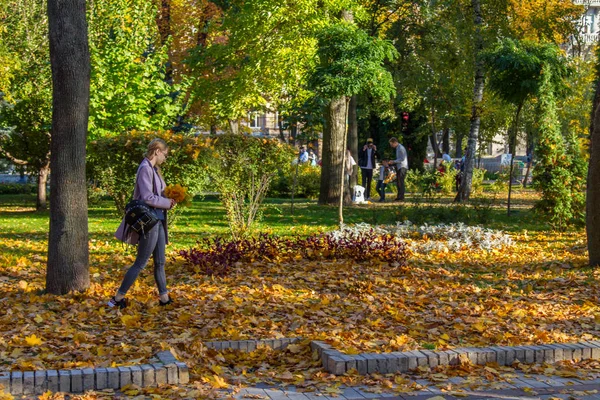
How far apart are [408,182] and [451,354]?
92.7 ft

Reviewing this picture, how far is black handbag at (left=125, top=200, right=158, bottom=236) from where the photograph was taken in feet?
28.0

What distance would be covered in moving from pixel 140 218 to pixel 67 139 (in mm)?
1327

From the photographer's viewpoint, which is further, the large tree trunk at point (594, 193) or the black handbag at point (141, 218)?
the large tree trunk at point (594, 193)

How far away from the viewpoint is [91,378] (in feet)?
19.4

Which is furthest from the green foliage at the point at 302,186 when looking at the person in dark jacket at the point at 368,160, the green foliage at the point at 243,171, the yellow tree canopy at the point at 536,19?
the green foliage at the point at 243,171

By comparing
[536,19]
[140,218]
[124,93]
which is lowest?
[140,218]

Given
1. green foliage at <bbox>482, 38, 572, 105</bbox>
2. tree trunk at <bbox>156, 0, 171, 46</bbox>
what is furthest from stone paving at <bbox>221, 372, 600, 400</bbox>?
tree trunk at <bbox>156, 0, 171, 46</bbox>

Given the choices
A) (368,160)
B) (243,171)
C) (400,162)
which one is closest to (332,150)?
(400,162)

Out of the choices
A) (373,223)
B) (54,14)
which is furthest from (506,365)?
(373,223)

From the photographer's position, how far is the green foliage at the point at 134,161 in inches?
532

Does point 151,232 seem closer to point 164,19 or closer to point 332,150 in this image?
point 332,150

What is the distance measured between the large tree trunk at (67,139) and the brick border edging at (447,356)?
3.30m

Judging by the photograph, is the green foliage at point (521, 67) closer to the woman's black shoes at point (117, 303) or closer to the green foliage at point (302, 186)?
the green foliage at point (302, 186)

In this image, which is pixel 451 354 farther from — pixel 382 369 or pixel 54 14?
pixel 54 14
